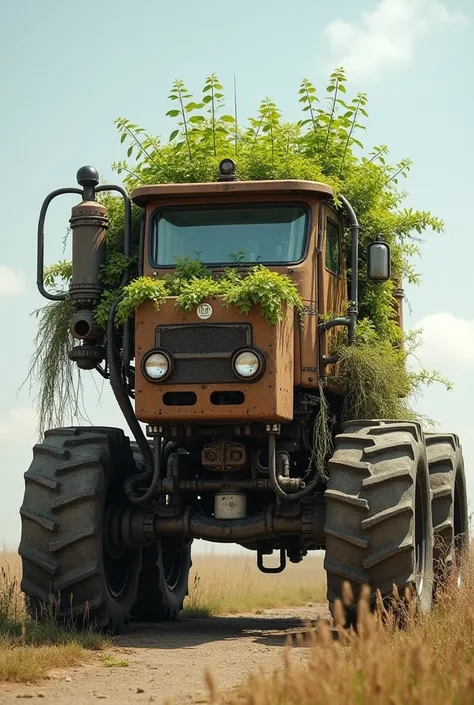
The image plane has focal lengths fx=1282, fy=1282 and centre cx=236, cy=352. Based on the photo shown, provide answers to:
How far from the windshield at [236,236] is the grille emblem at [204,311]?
2.62 feet

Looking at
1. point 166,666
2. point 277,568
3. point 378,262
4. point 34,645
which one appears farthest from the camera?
point 277,568

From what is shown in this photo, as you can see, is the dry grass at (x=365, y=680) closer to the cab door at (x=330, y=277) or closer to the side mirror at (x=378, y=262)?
the cab door at (x=330, y=277)

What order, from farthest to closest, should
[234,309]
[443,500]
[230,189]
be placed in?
1. [443,500]
2. [230,189]
3. [234,309]

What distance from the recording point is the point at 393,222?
42.8 ft

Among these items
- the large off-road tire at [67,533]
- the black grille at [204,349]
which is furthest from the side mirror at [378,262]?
the large off-road tire at [67,533]

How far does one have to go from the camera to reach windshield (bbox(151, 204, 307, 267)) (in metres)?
11.4

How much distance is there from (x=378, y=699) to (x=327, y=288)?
23.4ft

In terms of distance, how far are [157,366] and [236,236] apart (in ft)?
4.99

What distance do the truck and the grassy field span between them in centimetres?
55

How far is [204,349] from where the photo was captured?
35.0 feet

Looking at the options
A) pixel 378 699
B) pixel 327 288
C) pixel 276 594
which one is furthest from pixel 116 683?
pixel 276 594

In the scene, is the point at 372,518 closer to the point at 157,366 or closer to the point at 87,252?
the point at 157,366

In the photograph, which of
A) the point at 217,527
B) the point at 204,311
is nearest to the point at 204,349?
the point at 204,311

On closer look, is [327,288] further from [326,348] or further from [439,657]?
[439,657]
